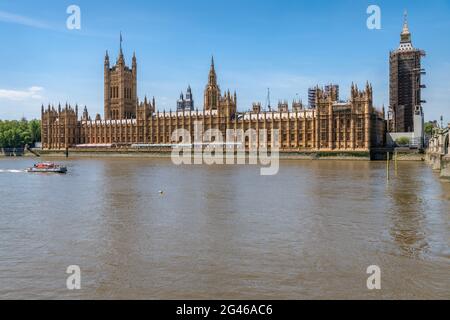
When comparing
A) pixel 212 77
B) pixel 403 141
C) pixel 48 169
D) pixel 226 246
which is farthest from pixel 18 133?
pixel 226 246

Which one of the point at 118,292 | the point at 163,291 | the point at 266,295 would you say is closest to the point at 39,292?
the point at 118,292

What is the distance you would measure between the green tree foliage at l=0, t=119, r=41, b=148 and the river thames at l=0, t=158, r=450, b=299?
14216cm

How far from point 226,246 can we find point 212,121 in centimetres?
12055

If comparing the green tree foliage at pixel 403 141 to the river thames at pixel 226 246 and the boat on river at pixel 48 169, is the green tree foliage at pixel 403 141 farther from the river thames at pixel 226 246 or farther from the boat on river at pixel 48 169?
the river thames at pixel 226 246

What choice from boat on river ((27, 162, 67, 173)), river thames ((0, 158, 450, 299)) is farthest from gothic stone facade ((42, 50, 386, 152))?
river thames ((0, 158, 450, 299))

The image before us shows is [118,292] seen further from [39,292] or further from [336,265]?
[336,265]

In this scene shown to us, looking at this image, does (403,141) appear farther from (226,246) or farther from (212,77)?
(226,246)

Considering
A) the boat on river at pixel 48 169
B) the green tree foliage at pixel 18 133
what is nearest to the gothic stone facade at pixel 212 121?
the green tree foliage at pixel 18 133

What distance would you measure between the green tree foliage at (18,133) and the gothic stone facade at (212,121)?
779cm

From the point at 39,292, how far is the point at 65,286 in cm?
87

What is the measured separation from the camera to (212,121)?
140 m

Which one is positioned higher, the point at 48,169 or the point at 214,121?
the point at 214,121

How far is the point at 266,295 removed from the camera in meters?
14.4

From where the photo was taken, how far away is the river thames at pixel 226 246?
15078 mm
